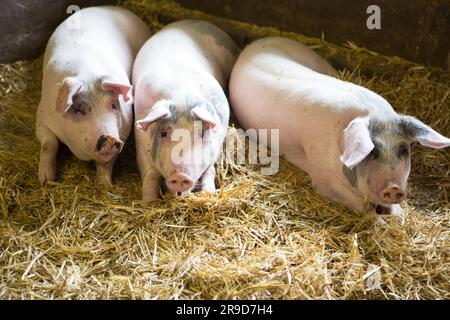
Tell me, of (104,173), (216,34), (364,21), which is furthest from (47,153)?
(364,21)

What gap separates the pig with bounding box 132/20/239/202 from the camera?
3.33 metres

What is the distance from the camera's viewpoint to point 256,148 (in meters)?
3.95

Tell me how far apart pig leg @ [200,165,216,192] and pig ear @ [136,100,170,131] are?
18.5 inches

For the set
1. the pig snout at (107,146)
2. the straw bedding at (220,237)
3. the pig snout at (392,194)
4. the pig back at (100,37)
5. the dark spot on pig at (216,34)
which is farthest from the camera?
the dark spot on pig at (216,34)

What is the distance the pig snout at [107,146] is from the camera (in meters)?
3.51

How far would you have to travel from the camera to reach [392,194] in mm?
3189

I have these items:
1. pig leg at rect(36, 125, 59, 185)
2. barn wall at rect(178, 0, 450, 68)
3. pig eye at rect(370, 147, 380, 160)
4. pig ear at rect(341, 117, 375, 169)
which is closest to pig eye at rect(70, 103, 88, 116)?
pig leg at rect(36, 125, 59, 185)

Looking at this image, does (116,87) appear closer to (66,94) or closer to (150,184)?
(66,94)

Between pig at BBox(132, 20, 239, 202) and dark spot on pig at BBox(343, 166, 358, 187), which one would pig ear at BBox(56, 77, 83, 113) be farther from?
dark spot on pig at BBox(343, 166, 358, 187)

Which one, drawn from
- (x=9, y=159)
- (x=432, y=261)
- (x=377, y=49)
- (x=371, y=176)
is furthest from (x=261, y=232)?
(x=377, y=49)

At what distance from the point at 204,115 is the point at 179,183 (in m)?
0.42

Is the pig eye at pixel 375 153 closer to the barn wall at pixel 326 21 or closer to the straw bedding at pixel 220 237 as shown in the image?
the straw bedding at pixel 220 237

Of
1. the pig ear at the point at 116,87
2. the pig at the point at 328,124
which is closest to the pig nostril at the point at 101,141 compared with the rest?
the pig ear at the point at 116,87

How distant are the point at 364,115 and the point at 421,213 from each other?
2.33ft
